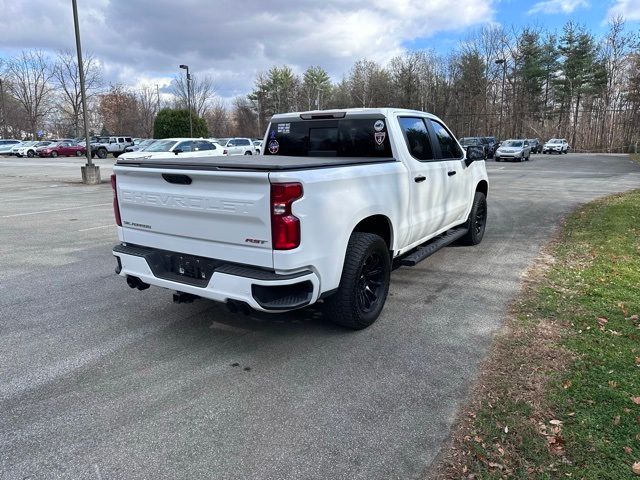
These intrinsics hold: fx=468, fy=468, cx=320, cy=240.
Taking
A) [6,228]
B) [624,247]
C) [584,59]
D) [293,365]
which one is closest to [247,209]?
[293,365]

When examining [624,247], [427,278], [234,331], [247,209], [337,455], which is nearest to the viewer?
[337,455]

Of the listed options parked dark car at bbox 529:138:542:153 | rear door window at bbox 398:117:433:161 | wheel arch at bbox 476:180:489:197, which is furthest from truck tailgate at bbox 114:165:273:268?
parked dark car at bbox 529:138:542:153

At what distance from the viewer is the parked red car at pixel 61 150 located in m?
43.5

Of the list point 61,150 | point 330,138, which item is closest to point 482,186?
point 330,138

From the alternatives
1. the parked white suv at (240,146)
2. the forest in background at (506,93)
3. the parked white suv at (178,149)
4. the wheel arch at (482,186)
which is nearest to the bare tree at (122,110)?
the forest in background at (506,93)

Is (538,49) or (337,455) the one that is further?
(538,49)

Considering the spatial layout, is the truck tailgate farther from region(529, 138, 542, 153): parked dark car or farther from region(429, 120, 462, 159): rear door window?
region(529, 138, 542, 153): parked dark car

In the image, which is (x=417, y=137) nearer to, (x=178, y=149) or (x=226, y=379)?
(x=226, y=379)

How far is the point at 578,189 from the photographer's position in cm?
1612

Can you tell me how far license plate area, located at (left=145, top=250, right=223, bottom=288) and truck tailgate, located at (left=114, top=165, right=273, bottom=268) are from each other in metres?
0.06

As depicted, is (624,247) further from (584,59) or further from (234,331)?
(584,59)

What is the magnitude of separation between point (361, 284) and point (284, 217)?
129 centimetres

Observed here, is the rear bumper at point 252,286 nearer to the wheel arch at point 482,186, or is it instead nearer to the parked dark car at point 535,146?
the wheel arch at point 482,186

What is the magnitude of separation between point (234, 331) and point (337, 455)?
6.36 feet
